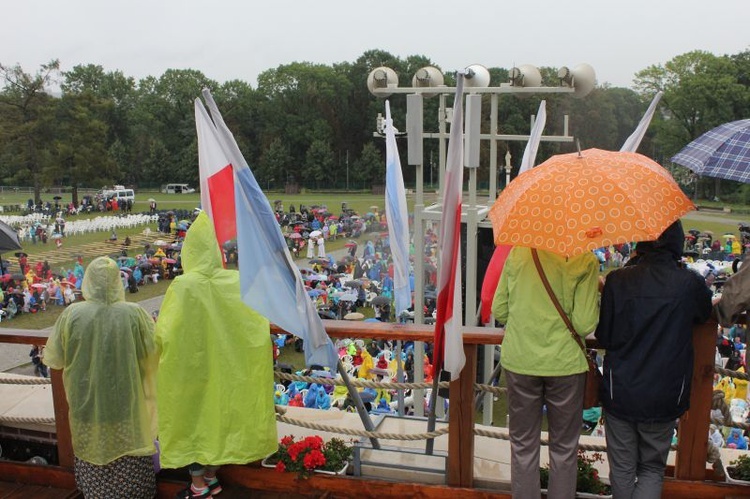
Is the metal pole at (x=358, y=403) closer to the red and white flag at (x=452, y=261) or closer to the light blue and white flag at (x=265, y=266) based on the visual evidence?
the light blue and white flag at (x=265, y=266)

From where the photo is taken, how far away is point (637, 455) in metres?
2.37

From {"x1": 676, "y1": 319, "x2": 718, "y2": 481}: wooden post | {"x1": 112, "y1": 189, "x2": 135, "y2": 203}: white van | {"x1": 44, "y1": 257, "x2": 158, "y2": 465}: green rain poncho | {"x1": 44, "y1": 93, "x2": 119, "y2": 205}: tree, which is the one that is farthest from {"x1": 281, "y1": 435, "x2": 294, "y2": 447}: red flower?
{"x1": 112, "y1": 189, "x2": 135, "y2": 203}: white van

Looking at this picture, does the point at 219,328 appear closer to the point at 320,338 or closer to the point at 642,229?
the point at 320,338

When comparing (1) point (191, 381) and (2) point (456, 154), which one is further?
(1) point (191, 381)

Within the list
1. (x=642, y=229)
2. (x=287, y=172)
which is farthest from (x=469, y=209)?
(x=287, y=172)

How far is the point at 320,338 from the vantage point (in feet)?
8.78

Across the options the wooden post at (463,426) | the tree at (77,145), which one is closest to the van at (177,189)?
the tree at (77,145)

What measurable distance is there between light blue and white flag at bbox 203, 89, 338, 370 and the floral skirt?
37.8 inches

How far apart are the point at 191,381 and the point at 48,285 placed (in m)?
15.4

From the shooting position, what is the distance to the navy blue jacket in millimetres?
2201

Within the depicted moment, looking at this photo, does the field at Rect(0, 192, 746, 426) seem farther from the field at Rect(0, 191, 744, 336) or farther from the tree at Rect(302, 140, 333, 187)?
the tree at Rect(302, 140, 333, 187)

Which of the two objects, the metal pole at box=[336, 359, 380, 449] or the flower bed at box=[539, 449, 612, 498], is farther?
the metal pole at box=[336, 359, 380, 449]

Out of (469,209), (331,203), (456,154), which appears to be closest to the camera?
(456,154)

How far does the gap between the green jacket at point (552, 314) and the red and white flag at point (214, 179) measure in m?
1.32
